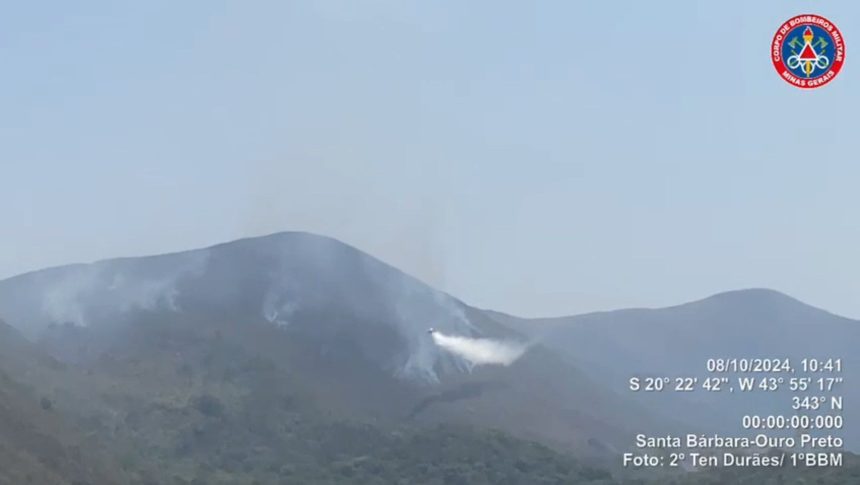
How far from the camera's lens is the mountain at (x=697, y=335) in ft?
473

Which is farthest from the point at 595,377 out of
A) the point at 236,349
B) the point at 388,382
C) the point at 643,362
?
the point at 236,349

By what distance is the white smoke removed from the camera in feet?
405

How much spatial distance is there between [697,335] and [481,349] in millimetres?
41043

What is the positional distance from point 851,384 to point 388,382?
6063 cm

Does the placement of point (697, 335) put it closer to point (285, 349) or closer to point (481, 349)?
point (481, 349)

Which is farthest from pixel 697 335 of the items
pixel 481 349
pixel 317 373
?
pixel 317 373

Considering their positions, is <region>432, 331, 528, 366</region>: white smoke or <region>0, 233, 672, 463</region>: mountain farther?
<region>432, 331, 528, 366</region>: white smoke

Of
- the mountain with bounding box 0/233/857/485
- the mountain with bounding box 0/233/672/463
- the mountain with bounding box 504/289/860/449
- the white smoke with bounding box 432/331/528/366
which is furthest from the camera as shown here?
the mountain with bounding box 504/289/860/449

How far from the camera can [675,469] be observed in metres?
79.0

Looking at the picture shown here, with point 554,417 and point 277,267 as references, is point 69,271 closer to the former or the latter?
point 277,267

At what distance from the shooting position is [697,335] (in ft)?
506

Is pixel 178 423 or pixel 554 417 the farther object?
pixel 554 417

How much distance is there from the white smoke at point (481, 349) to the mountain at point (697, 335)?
14.6 meters

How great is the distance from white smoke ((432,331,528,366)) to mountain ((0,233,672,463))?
1416 millimetres
